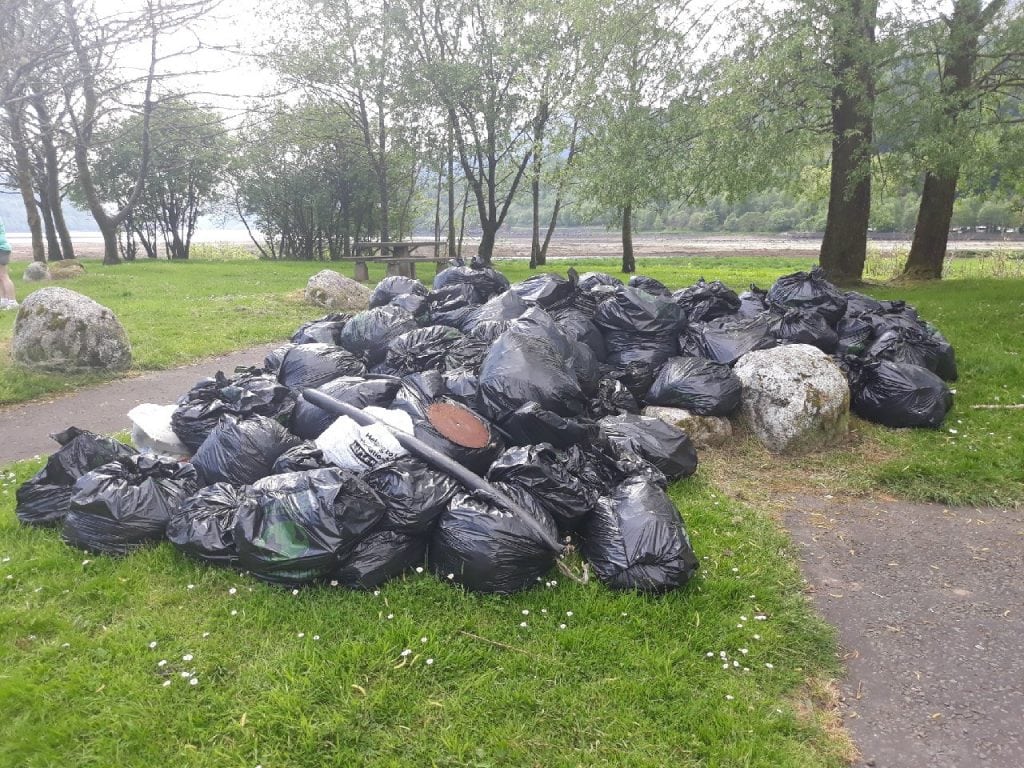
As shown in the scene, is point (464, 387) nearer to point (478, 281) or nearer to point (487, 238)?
point (478, 281)

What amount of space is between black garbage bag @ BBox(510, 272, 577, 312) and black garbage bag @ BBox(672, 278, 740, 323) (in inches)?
39.7

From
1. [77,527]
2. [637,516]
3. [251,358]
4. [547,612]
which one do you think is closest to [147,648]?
[77,527]

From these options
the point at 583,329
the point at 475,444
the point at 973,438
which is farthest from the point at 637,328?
the point at 973,438

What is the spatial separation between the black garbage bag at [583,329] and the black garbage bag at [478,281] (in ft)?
4.11

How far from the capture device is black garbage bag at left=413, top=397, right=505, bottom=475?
3469 mm

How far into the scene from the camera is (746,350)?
5.25 metres

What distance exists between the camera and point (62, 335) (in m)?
6.32

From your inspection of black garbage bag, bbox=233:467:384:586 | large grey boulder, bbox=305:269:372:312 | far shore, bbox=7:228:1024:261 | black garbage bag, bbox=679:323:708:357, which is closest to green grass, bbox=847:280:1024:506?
black garbage bag, bbox=679:323:708:357

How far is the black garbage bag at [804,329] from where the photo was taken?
5508 millimetres

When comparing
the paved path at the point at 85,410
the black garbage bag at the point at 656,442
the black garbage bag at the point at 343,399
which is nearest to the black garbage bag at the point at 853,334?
the black garbage bag at the point at 656,442

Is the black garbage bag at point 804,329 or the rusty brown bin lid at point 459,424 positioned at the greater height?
the black garbage bag at point 804,329

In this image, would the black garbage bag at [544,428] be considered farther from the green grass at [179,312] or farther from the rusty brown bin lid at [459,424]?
the green grass at [179,312]

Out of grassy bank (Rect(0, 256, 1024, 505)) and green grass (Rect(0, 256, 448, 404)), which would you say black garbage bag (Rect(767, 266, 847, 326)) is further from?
green grass (Rect(0, 256, 448, 404))

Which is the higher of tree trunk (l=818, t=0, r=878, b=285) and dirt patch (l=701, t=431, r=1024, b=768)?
tree trunk (l=818, t=0, r=878, b=285)
